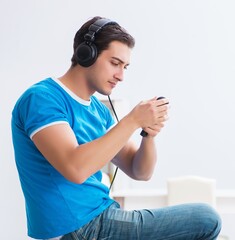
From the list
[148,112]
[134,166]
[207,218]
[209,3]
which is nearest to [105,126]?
[134,166]

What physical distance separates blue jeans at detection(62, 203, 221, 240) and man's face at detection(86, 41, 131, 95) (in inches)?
12.7

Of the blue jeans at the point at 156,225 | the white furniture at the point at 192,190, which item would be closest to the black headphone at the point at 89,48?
the blue jeans at the point at 156,225

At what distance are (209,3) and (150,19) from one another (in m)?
0.48

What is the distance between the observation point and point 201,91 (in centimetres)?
373

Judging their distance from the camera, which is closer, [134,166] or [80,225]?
[80,225]

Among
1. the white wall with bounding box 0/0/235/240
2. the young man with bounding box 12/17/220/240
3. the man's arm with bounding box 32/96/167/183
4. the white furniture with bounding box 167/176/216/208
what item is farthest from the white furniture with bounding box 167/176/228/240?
the man's arm with bounding box 32/96/167/183

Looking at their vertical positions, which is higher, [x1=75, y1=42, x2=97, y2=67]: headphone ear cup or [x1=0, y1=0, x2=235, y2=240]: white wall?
[x1=0, y1=0, x2=235, y2=240]: white wall

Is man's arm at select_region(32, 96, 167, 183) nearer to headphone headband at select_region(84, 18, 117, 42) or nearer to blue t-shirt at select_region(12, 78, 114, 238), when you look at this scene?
blue t-shirt at select_region(12, 78, 114, 238)

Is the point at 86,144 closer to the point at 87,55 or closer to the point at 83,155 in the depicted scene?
the point at 83,155

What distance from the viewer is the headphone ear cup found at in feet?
3.82

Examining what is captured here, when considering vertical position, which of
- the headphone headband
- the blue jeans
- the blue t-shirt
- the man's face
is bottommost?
the blue jeans

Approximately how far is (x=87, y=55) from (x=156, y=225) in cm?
44

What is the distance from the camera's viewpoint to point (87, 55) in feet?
3.82

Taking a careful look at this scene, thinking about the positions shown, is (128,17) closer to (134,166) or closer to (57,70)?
(57,70)
